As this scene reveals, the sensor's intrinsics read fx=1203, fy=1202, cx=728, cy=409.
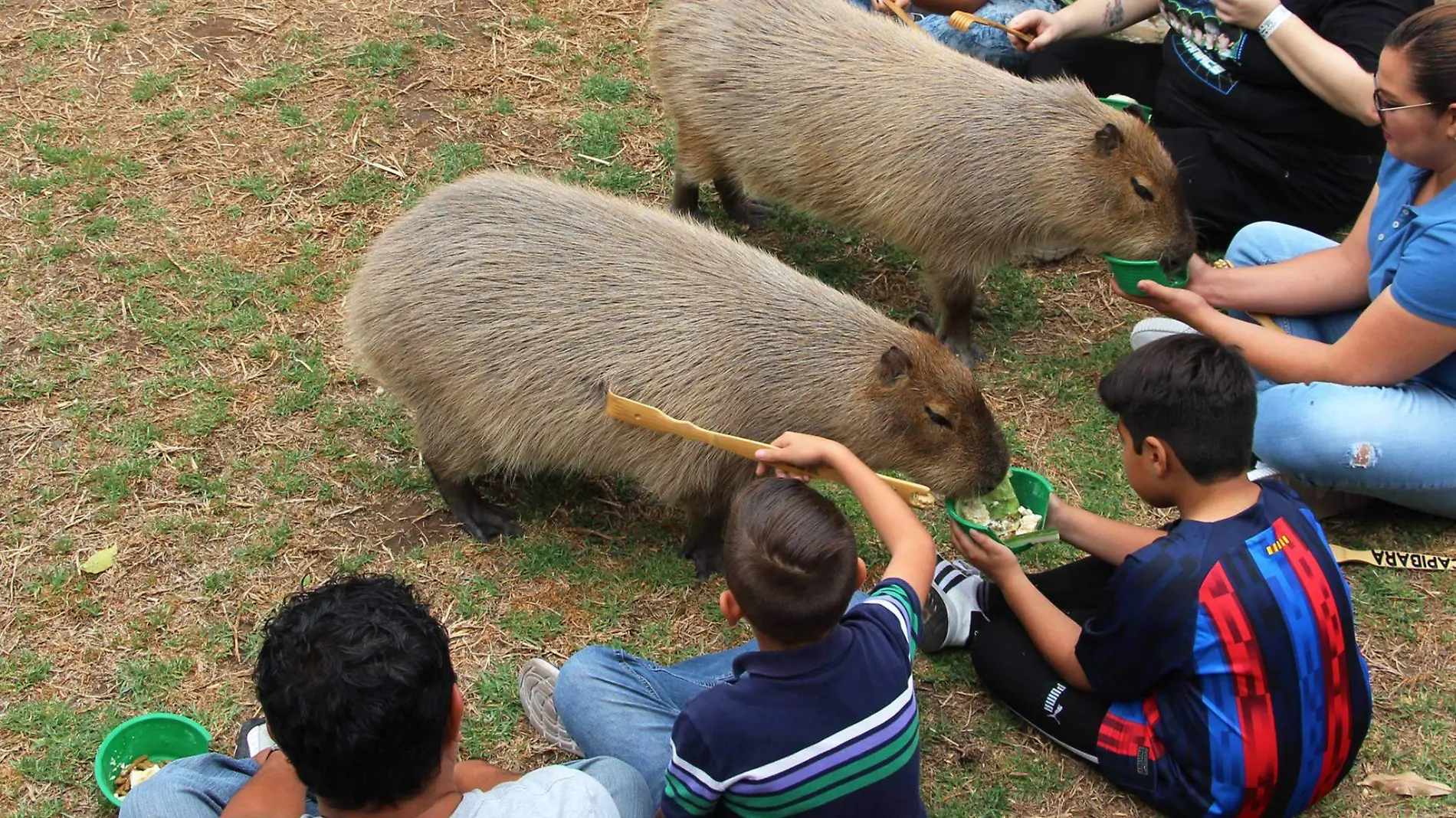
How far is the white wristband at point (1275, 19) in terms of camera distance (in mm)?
4309

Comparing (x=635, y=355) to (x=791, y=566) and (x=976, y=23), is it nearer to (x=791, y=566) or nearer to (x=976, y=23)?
(x=791, y=566)

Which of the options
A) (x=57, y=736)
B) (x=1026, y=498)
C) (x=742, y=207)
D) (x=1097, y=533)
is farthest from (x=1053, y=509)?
(x=57, y=736)

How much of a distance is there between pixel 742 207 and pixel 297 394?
2.16 meters

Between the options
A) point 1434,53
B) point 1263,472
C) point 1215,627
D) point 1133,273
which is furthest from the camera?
point 1133,273

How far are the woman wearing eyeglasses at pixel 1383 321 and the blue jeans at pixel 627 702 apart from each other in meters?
1.56

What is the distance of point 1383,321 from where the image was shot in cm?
341

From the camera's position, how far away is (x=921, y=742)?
329 centimetres

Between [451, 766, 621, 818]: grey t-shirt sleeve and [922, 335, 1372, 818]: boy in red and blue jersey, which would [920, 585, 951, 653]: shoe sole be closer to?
[922, 335, 1372, 818]: boy in red and blue jersey

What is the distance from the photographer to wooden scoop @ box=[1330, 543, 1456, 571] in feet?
12.5

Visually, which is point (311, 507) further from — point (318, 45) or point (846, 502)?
point (318, 45)

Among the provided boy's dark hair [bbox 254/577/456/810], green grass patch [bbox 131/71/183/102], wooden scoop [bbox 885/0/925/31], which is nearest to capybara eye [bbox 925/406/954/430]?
boy's dark hair [bbox 254/577/456/810]

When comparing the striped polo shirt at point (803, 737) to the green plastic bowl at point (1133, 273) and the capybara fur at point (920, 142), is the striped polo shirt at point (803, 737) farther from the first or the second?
the capybara fur at point (920, 142)

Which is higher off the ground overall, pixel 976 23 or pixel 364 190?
pixel 976 23

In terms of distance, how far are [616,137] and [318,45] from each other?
5.05 ft
